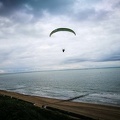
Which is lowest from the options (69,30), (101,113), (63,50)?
(101,113)

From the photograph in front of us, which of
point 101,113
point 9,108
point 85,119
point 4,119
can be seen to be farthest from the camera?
point 101,113

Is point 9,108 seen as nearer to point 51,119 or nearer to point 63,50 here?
point 51,119

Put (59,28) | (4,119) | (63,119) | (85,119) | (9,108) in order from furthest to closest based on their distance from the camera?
(85,119), (59,28), (63,119), (9,108), (4,119)

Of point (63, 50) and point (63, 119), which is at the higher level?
point (63, 50)

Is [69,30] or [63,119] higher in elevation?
[69,30]

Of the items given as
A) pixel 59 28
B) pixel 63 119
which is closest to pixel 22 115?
pixel 63 119

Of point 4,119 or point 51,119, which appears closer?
point 4,119

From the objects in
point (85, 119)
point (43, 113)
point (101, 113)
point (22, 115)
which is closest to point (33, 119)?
point (22, 115)

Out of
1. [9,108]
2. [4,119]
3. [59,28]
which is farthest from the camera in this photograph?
[59,28]

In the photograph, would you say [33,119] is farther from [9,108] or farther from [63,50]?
[63,50]
